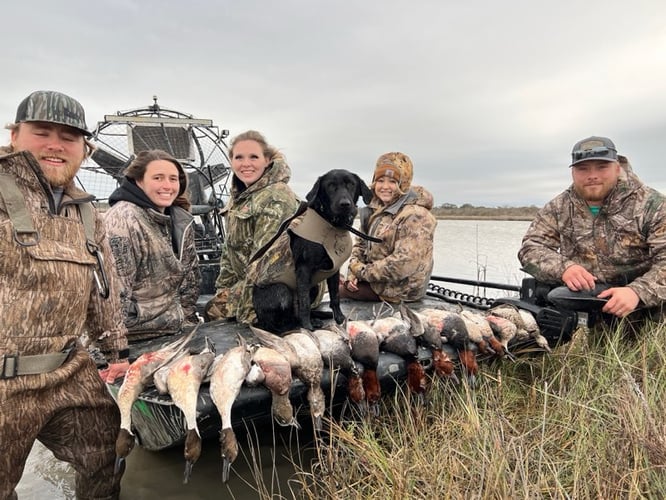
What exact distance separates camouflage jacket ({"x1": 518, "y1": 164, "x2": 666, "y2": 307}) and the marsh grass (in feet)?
1.62

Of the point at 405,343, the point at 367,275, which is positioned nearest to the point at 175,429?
the point at 405,343

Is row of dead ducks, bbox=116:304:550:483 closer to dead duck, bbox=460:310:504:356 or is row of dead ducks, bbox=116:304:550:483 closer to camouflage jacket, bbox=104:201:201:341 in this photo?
dead duck, bbox=460:310:504:356

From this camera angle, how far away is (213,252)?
688cm

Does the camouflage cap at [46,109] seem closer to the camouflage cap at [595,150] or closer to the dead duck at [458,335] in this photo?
the dead duck at [458,335]

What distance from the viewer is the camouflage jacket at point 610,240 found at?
11.7 feet

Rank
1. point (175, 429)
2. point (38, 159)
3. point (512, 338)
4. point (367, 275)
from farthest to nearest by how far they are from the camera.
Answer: point (367, 275), point (512, 338), point (175, 429), point (38, 159)

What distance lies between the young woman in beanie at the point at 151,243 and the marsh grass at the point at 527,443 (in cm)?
160

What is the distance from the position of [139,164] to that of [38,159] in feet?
4.06

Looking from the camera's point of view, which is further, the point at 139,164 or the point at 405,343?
the point at 139,164

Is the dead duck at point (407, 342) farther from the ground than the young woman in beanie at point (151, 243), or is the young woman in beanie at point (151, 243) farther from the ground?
the young woman in beanie at point (151, 243)

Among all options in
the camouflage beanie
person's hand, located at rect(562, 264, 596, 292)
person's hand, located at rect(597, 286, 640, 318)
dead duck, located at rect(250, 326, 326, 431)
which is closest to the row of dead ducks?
dead duck, located at rect(250, 326, 326, 431)

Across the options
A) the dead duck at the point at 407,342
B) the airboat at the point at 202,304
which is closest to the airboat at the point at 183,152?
the airboat at the point at 202,304

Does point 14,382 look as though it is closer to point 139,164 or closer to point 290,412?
point 290,412

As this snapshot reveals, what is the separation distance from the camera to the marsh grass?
1.90 meters
